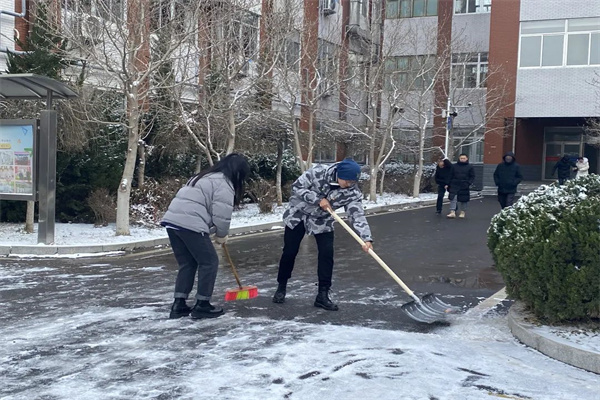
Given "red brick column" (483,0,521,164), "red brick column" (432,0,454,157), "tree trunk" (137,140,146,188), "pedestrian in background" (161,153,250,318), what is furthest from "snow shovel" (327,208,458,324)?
"red brick column" (483,0,521,164)

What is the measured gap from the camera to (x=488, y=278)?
950cm

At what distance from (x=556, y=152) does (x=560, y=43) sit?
6.73 metres

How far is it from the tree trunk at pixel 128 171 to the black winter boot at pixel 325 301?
21.6 feet

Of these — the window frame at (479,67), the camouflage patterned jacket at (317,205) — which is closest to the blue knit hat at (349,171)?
the camouflage patterned jacket at (317,205)

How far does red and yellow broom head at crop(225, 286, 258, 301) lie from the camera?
7395 mm

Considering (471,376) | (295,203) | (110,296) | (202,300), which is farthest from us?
(110,296)

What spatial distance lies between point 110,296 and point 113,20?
278 inches

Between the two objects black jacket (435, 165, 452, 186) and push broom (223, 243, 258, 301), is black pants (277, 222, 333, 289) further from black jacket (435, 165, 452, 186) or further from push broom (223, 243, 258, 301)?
black jacket (435, 165, 452, 186)

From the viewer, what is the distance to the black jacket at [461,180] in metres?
18.1

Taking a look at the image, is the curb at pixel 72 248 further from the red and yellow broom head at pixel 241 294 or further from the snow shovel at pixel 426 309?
the snow shovel at pixel 426 309

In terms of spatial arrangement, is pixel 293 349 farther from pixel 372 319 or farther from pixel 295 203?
pixel 295 203

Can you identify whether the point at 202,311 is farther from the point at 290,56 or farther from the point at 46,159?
the point at 290,56

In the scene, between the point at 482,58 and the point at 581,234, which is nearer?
the point at 581,234

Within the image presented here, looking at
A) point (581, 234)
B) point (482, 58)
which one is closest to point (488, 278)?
point (581, 234)
